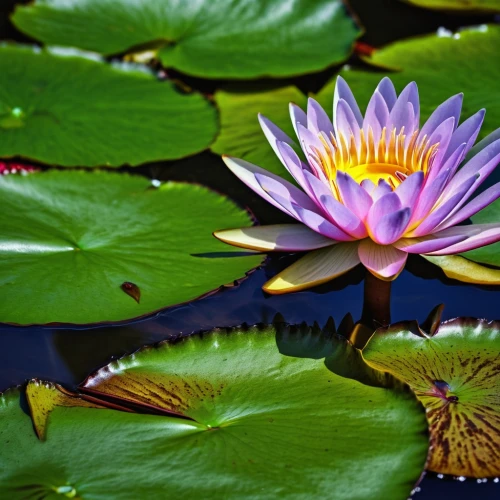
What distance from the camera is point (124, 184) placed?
8.47ft

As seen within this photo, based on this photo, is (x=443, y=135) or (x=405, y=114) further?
(x=405, y=114)

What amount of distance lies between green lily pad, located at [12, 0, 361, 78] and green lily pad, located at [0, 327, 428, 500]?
5.64ft

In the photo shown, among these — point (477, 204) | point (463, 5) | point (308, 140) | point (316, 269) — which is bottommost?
point (316, 269)

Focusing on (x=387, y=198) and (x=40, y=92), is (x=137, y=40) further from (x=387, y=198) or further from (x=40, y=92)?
(x=387, y=198)

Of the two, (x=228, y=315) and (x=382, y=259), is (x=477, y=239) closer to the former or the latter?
(x=382, y=259)

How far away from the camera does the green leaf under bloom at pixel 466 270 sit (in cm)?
206

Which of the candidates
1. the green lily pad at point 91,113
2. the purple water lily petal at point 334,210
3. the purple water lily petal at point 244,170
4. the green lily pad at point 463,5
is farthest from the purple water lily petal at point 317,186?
the green lily pad at point 463,5

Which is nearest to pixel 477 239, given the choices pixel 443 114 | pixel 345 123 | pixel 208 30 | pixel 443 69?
pixel 443 114

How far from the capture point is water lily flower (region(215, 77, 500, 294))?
1.80 m

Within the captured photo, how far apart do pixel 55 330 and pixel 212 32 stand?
191 cm

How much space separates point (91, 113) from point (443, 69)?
156cm

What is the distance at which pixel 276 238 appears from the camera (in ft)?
6.63

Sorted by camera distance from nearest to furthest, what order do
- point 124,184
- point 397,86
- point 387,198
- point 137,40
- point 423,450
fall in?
point 423,450, point 387,198, point 124,184, point 397,86, point 137,40

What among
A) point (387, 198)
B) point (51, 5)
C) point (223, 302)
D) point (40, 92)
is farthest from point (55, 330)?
point (51, 5)
